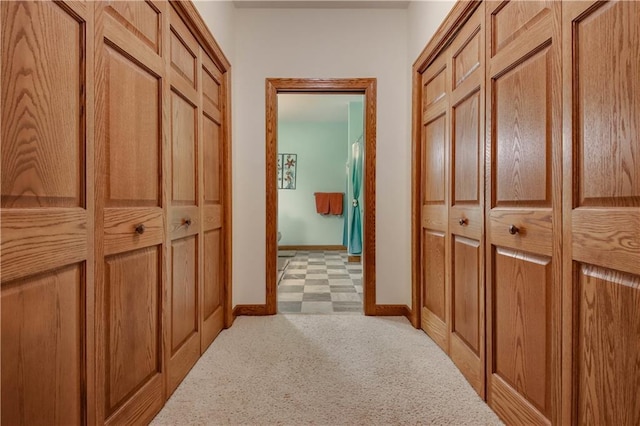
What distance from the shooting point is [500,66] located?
1327 mm

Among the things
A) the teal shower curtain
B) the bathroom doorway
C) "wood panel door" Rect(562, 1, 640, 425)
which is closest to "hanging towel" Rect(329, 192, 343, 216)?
the bathroom doorway

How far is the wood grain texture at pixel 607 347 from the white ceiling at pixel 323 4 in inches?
90.9

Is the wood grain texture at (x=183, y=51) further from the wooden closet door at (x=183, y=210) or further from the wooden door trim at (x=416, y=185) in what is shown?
the wooden door trim at (x=416, y=185)

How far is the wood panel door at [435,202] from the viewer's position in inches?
75.8

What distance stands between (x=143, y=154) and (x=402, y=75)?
2.01 m

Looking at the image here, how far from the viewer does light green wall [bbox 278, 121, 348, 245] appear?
6.55 meters

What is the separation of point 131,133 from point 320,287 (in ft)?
8.85

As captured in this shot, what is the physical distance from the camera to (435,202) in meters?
2.09

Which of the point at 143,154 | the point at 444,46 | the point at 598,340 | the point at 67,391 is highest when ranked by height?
the point at 444,46

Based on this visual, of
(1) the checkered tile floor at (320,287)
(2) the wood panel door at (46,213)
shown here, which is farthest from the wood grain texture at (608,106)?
(1) the checkered tile floor at (320,287)

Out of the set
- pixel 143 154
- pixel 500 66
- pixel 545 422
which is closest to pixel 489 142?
pixel 500 66

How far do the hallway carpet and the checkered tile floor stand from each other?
0.56 meters

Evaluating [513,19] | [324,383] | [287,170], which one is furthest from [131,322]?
[287,170]

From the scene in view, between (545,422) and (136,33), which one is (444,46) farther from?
(545,422)
